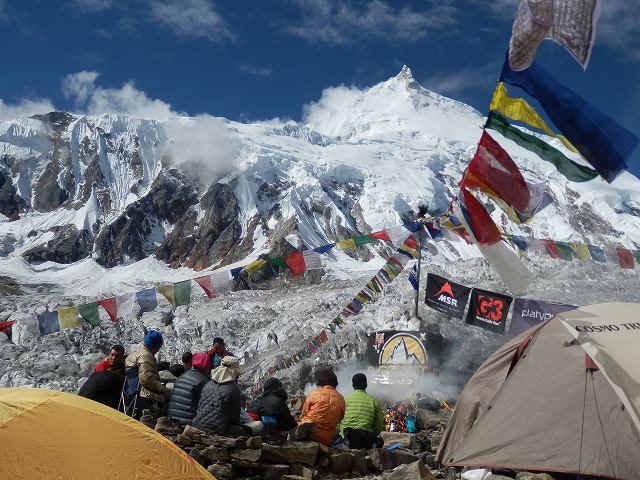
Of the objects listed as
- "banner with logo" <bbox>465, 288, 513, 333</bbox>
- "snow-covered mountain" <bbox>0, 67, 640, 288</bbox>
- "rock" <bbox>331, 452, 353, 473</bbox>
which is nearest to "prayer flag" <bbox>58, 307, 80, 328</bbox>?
"rock" <bbox>331, 452, 353, 473</bbox>

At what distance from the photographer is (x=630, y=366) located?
5.97 metres

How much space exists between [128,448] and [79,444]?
0.37 metres

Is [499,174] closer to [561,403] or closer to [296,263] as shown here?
[561,403]

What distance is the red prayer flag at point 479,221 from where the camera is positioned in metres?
11.0

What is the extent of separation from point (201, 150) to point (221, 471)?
3977 inches

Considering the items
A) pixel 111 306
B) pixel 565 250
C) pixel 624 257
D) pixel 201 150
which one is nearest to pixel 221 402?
pixel 111 306

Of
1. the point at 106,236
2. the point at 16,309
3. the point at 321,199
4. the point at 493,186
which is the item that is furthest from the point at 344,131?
the point at 493,186

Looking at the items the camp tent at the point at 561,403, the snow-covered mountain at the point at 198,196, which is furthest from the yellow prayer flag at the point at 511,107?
the snow-covered mountain at the point at 198,196

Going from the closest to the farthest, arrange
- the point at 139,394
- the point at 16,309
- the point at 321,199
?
1. the point at 139,394
2. the point at 16,309
3. the point at 321,199

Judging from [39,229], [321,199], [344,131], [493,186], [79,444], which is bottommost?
[79,444]

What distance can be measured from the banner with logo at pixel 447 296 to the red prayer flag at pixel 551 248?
2563 millimetres

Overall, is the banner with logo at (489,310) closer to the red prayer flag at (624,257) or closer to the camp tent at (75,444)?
the red prayer flag at (624,257)

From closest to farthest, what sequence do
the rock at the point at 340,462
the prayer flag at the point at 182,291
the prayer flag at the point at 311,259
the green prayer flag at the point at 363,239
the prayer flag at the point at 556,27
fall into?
the prayer flag at the point at 556,27 → the rock at the point at 340,462 → the prayer flag at the point at 182,291 → the green prayer flag at the point at 363,239 → the prayer flag at the point at 311,259

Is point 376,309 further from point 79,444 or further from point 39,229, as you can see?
point 39,229
